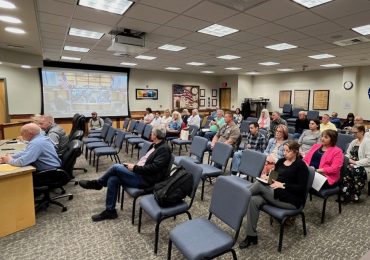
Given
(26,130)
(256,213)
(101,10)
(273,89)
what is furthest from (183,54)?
(273,89)

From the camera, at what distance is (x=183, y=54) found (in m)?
6.57

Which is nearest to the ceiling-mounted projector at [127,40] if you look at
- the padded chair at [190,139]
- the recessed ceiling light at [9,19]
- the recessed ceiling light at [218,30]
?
the recessed ceiling light at [218,30]

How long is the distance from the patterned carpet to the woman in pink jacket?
1.81 ft

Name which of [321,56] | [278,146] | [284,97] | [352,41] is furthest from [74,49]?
[284,97]

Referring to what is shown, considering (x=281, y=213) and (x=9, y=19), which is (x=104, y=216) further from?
(x=9, y=19)

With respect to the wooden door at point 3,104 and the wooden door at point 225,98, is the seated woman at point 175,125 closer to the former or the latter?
the wooden door at point 3,104

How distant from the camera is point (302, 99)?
10586 mm

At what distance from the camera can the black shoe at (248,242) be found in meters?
2.31

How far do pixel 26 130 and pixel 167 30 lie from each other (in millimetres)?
2836

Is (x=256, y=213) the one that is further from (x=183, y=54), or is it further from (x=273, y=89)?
(x=273, y=89)

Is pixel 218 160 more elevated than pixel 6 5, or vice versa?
pixel 6 5

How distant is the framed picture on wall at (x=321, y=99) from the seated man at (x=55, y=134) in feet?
32.7

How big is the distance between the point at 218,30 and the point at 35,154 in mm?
3580

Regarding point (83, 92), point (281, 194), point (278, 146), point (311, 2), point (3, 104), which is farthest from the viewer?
point (83, 92)
